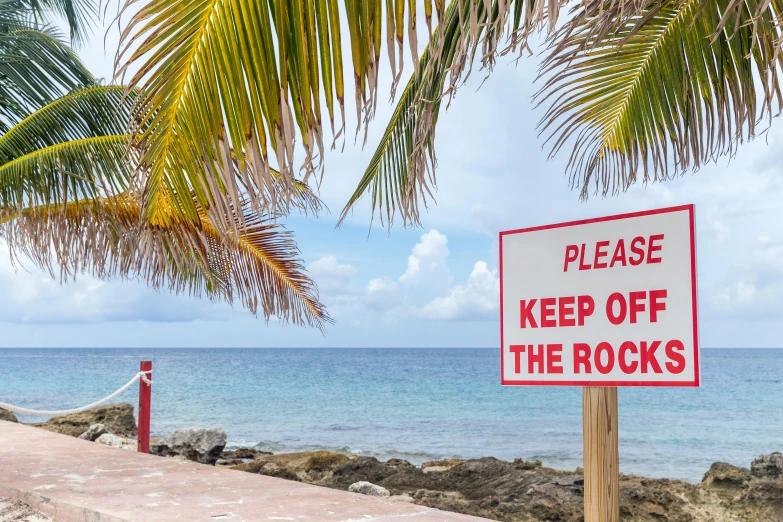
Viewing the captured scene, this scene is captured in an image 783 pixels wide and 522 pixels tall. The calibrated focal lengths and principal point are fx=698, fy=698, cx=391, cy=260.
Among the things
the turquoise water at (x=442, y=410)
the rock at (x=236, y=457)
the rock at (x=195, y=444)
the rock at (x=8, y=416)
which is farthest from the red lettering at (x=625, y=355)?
the turquoise water at (x=442, y=410)

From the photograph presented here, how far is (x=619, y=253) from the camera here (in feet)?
8.08

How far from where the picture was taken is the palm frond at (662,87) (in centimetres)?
299

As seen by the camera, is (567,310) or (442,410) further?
(442,410)

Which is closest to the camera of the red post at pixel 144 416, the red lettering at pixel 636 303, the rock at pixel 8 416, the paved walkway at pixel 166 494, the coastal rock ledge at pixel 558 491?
the red lettering at pixel 636 303

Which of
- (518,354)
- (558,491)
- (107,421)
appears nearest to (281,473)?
(558,491)

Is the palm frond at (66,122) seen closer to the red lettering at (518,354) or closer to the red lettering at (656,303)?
the red lettering at (518,354)

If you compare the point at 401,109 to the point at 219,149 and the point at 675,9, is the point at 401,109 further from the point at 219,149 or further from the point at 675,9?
the point at 219,149

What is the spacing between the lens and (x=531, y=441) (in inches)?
848

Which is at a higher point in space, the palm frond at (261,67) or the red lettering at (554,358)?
the palm frond at (261,67)

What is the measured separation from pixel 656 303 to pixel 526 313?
51 cm

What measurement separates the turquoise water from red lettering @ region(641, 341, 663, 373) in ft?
47.8

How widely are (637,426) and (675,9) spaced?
23670 mm

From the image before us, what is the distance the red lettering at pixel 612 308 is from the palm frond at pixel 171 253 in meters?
2.92

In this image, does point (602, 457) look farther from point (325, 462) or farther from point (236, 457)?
point (236, 457)
